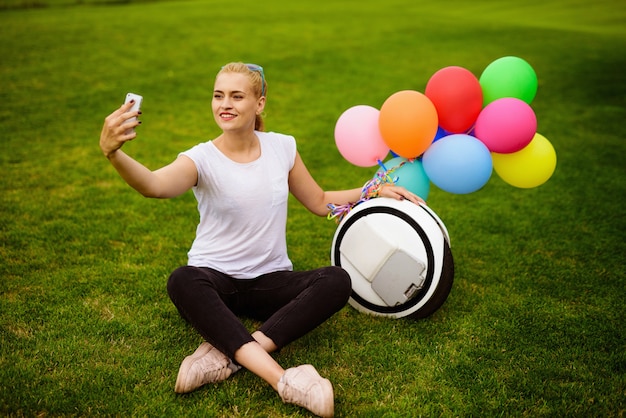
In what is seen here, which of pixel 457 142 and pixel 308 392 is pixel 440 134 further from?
pixel 308 392

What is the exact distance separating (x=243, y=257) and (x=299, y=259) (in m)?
1.09

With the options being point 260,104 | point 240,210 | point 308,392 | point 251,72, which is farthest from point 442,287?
point 251,72

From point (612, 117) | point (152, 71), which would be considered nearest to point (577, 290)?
point (612, 117)

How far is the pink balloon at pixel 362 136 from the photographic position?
10.9 ft

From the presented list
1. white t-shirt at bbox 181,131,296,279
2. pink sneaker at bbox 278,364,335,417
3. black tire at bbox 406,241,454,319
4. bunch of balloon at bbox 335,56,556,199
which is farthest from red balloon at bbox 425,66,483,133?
pink sneaker at bbox 278,364,335,417

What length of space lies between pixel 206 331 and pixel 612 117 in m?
7.51

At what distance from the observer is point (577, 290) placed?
3703 millimetres

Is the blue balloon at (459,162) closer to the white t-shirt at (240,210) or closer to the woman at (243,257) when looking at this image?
the woman at (243,257)

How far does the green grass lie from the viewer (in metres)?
2.61

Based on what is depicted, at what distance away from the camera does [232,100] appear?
113 inches

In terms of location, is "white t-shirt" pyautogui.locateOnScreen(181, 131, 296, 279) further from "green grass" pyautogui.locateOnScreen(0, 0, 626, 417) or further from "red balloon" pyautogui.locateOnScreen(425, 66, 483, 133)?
"red balloon" pyautogui.locateOnScreen(425, 66, 483, 133)

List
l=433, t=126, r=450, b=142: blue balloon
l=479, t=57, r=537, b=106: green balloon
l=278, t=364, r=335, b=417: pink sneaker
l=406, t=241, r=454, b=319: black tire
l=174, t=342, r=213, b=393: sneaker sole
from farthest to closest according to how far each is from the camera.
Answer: l=433, t=126, r=450, b=142: blue balloon, l=479, t=57, r=537, b=106: green balloon, l=406, t=241, r=454, b=319: black tire, l=174, t=342, r=213, b=393: sneaker sole, l=278, t=364, r=335, b=417: pink sneaker

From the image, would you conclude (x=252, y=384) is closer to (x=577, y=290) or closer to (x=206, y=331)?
(x=206, y=331)

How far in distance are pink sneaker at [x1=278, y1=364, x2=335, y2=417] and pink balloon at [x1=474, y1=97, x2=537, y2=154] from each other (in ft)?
5.37
